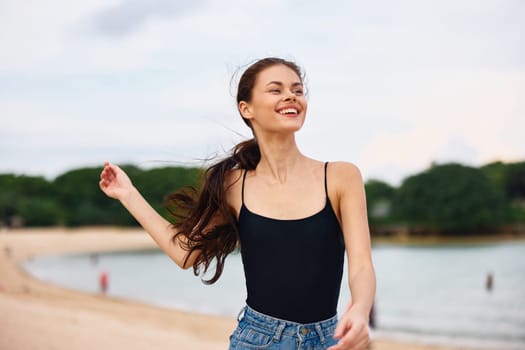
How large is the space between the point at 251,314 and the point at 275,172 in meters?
0.52

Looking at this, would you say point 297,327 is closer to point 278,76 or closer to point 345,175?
point 345,175

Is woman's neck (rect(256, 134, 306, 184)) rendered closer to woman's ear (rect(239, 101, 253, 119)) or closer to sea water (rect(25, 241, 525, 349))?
woman's ear (rect(239, 101, 253, 119))

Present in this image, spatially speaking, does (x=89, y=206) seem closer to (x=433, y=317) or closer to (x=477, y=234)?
(x=477, y=234)

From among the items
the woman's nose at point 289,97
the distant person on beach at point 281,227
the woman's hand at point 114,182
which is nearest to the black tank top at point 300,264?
the distant person on beach at point 281,227

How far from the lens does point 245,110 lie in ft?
7.94

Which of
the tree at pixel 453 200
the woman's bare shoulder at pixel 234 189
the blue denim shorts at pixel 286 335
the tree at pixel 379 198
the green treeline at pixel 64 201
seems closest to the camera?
the blue denim shorts at pixel 286 335

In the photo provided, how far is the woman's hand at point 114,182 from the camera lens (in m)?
2.54

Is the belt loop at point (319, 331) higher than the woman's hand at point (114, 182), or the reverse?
the woman's hand at point (114, 182)

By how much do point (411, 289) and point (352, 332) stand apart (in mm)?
33228

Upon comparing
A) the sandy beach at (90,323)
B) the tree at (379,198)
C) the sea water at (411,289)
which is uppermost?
the tree at (379,198)

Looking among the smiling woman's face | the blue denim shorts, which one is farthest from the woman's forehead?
the blue denim shorts

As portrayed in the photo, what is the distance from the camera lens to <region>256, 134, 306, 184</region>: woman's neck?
2336 mm

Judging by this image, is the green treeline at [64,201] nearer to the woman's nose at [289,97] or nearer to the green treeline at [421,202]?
the green treeline at [421,202]

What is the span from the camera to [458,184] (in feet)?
255
